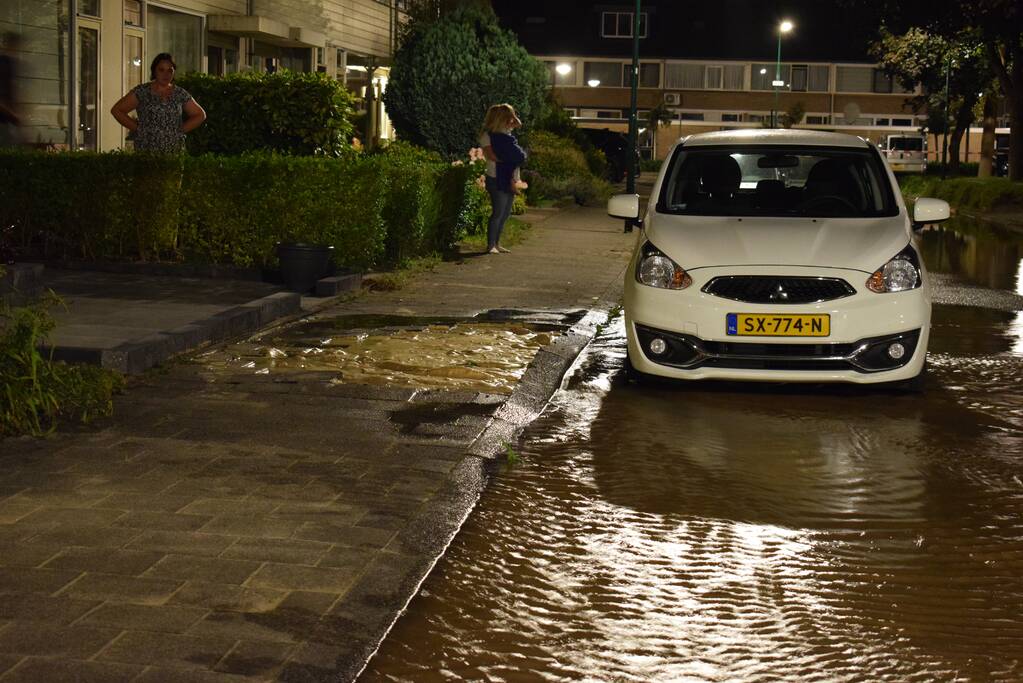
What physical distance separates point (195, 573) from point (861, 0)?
34.8 metres

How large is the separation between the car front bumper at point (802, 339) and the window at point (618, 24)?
76.3 metres

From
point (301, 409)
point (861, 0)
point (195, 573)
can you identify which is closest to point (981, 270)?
point (301, 409)

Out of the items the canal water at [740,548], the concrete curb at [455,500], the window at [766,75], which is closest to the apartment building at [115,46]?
the concrete curb at [455,500]

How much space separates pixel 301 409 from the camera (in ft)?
25.0

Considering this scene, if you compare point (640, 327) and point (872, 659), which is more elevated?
point (640, 327)

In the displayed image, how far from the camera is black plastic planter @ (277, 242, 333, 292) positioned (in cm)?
1231

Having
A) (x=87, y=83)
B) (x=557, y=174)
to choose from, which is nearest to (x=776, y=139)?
(x=87, y=83)

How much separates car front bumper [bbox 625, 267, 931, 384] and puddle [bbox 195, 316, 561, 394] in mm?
1044

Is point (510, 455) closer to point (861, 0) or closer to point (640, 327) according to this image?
point (640, 327)

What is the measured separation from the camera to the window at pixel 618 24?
8288 centimetres

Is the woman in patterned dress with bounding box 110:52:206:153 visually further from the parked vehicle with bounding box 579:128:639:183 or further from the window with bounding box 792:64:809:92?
the window with bounding box 792:64:809:92

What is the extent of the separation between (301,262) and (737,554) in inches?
298

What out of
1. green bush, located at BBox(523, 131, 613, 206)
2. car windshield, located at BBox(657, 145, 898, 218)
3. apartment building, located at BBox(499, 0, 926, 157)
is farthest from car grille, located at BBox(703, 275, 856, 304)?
apartment building, located at BBox(499, 0, 926, 157)

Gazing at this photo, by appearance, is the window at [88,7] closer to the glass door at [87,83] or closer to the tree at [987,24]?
the glass door at [87,83]
